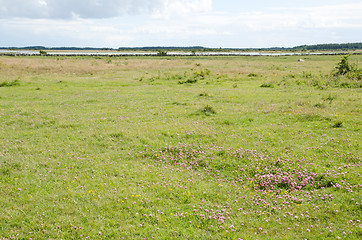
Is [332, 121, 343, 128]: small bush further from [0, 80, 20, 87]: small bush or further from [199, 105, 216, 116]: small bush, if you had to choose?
[0, 80, 20, 87]: small bush

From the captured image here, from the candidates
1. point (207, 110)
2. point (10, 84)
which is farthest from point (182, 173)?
point (10, 84)

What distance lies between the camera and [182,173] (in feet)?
31.9

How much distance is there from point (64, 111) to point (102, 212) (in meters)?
13.6

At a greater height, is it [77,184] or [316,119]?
[316,119]

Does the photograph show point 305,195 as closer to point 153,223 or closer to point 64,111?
point 153,223

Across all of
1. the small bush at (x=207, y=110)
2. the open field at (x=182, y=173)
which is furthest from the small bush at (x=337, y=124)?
the small bush at (x=207, y=110)

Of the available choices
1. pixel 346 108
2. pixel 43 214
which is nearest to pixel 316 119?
pixel 346 108

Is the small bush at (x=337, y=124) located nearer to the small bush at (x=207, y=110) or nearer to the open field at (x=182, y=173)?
the open field at (x=182, y=173)

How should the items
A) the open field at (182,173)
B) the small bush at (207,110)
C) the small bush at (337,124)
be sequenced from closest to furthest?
the open field at (182,173) → the small bush at (337,124) → the small bush at (207,110)

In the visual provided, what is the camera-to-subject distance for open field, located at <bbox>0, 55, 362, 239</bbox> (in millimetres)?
6809

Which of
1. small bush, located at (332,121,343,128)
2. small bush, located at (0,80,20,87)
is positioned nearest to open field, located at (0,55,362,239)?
small bush, located at (332,121,343,128)

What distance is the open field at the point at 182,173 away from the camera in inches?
268

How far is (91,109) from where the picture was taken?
19.7 m

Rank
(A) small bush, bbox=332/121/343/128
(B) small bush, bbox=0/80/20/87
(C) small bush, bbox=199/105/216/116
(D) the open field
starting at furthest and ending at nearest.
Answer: (B) small bush, bbox=0/80/20/87 → (C) small bush, bbox=199/105/216/116 → (A) small bush, bbox=332/121/343/128 → (D) the open field
